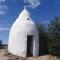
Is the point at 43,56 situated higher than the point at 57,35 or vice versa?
the point at 57,35

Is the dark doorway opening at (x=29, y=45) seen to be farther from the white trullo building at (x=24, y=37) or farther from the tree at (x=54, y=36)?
the tree at (x=54, y=36)

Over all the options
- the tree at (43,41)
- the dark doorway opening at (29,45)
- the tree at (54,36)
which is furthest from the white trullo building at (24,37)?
the tree at (54,36)

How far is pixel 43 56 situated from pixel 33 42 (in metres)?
0.97

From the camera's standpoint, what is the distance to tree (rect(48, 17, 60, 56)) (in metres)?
10.6

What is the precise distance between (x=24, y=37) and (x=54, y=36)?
1647 mm

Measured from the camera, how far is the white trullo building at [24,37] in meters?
10.8

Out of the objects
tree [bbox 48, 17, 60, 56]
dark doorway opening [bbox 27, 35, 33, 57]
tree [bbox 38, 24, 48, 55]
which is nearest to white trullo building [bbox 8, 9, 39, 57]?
dark doorway opening [bbox 27, 35, 33, 57]

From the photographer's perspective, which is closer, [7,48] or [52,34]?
[52,34]

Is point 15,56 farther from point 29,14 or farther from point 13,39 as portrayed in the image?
point 29,14

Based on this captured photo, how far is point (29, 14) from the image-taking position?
442 inches

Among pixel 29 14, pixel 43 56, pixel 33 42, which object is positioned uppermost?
pixel 29 14

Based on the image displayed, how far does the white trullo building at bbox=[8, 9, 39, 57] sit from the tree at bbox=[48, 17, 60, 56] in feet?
2.79

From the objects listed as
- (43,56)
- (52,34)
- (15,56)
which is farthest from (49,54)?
(15,56)

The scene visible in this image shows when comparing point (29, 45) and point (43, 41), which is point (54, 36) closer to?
point (43, 41)
